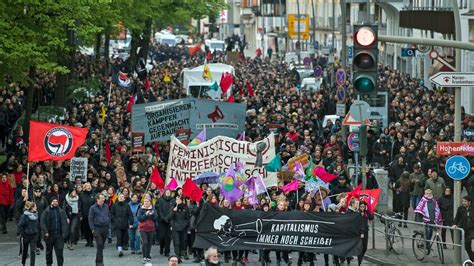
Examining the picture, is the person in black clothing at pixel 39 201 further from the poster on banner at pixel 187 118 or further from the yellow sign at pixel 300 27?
the yellow sign at pixel 300 27

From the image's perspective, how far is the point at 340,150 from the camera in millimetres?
37594

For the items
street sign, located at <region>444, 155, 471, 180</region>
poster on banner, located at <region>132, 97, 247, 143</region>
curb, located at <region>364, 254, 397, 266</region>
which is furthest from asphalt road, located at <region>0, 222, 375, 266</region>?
poster on banner, located at <region>132, 97, 247, 143</region>

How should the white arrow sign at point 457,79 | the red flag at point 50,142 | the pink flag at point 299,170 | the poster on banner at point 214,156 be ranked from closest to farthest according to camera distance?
the white arrow sign at point 457,79
the red flag at point 50,142
the pink flag at point 299,170
the poster on banner at point 214,156

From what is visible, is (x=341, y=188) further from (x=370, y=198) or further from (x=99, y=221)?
(x=99, y=221)

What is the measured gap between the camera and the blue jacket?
26422mm

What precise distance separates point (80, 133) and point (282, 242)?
5224 mm

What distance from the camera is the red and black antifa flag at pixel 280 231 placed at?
25641mm

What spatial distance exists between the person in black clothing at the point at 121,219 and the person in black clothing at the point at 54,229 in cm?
216

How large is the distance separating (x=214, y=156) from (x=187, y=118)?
20.8 feet

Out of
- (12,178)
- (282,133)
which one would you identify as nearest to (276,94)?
(282,133)

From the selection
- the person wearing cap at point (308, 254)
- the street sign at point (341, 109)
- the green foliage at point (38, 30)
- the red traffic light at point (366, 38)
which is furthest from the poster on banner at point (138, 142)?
the red traffic light at point (366, 38)

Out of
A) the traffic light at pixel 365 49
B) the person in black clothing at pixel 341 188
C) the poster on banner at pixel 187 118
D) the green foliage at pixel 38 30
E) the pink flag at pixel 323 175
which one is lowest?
the person in black clothing at pixel 341 188

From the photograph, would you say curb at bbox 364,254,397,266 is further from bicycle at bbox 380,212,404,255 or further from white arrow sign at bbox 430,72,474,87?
white arrow sign at bbox 430,72,474,87

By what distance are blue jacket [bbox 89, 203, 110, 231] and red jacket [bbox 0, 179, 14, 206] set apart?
14.3 feet
